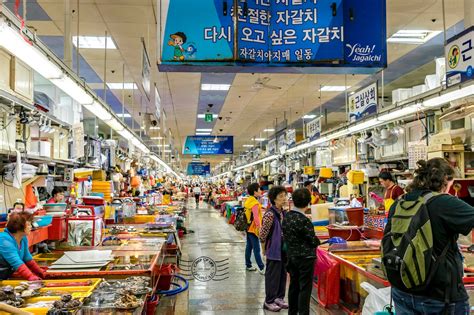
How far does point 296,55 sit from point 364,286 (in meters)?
2.56

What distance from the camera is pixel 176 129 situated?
2389 centimetres

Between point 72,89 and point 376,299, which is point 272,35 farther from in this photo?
point 376,299

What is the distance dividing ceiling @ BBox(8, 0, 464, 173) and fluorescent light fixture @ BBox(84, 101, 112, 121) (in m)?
1.50

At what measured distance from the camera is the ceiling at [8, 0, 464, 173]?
768 centimetres

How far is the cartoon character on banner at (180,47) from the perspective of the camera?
190 inches

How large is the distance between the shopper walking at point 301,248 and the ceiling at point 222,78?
2.73 meters

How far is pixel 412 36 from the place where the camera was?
8.98 m

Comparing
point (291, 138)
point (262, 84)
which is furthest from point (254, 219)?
point (291, 138)

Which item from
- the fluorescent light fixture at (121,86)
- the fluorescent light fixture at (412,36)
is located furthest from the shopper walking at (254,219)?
the fluorescent light fixture at (121,86)

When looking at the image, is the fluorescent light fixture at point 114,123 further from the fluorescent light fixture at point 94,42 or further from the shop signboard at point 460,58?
the shop signboard at point 460,58

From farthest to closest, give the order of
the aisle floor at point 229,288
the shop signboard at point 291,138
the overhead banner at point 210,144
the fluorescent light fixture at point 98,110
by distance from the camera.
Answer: the overhead banner at point 210,144 < the shop signboard at point 291,138 < the fluorescent light fixture at point 98,110 < the aisle floor at point 229,288

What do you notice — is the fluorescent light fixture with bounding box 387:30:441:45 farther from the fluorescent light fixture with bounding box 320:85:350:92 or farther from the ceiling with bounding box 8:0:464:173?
the fluorescent light fixture with bounding box 320:85:350:92

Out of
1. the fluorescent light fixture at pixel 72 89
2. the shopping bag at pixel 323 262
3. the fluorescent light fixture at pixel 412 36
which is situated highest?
the fluorescent light fixture at pixel 412 36

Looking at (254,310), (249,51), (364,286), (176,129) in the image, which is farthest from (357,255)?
(176,129)
